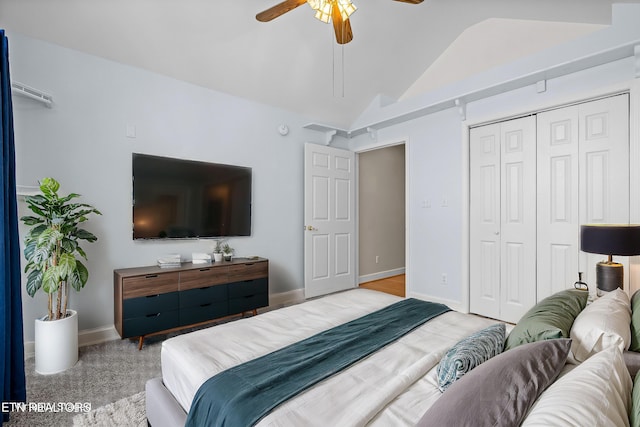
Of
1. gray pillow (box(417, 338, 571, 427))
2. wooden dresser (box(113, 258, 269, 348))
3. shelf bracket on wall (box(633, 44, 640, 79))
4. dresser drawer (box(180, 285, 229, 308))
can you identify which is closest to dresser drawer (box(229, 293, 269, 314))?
wooden dresser (box(113, 258, 269, 348))

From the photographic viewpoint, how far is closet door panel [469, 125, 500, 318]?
11.0 feet

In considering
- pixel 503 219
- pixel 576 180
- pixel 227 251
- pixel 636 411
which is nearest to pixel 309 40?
pixel 227 251

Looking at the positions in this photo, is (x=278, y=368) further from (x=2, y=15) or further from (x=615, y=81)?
(x=615, y=81)

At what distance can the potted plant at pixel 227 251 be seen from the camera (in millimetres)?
3395

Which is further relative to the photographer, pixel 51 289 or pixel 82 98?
pixel 82 98

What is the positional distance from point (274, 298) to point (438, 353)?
295 centimetres

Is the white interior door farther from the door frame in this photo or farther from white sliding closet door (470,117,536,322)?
white sliding closet door (470,117,536,322)

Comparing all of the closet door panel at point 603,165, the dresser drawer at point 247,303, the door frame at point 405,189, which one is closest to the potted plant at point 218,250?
the dresser drawer at point 247,303

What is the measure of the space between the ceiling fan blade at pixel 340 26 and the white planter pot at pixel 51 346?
290 centimetres

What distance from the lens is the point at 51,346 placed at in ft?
7.34

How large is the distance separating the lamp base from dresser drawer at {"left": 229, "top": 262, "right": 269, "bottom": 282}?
2919 mm

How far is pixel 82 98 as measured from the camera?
2.76 m

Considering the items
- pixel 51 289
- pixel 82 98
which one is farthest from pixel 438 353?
pixel 82 98

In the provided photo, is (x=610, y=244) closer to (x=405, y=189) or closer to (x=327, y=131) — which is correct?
(x=405, y=189)
